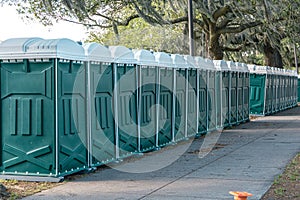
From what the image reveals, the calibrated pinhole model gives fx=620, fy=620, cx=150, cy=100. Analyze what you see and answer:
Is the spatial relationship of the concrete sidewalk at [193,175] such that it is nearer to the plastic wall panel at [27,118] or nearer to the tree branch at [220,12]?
the plastic wall panel at [27,118]

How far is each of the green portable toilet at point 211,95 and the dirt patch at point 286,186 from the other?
698 centimetres

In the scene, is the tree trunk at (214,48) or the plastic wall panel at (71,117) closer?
the plastic wall panel at (71,117)

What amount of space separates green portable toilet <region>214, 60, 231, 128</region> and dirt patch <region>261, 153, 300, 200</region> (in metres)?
8.09

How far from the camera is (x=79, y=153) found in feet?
34.2

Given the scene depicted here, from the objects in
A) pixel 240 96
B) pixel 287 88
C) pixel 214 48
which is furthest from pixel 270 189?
pixel 287 88

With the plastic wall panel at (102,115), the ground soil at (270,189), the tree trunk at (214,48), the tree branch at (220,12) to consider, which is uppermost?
the tree branch at (220,12)

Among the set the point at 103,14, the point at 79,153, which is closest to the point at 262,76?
the point at 103,14

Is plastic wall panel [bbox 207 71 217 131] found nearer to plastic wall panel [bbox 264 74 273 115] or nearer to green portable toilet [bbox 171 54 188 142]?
green portable toilet [bbox 171 54 188 142]

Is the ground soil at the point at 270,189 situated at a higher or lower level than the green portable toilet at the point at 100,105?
lower

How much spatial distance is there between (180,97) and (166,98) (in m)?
1.07

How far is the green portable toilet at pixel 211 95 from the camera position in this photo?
1825 cm

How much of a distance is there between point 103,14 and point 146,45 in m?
7.05

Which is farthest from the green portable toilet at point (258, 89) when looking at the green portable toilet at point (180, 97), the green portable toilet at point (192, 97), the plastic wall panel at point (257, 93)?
the green portable toilet at point (180, 97)

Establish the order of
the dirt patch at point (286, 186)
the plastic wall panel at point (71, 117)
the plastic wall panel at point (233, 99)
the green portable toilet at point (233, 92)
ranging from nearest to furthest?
the dirt patch at point (286, 186) → the plastic wall panel at point (71, 117) → the green portable toilet at point (233, 92) → the plastic wall panel at point (233, 99)
